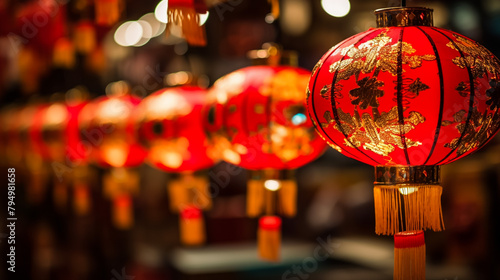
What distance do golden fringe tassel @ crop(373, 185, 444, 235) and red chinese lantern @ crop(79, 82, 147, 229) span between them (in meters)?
1.55

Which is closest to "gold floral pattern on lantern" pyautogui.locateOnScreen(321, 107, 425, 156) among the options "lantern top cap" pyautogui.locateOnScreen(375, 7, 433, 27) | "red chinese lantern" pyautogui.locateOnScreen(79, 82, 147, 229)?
"lantern top cap" pyautogui.locateOnScreen(375, 7, 433, 27)

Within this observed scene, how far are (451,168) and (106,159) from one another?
185 cm

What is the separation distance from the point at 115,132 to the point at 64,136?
75cm

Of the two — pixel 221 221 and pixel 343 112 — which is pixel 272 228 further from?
pixel 221 221

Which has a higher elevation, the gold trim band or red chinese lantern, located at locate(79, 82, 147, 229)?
red chinese lantern, located at locate(79, 82, 147, 229)

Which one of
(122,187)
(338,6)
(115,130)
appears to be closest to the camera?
(115,130)

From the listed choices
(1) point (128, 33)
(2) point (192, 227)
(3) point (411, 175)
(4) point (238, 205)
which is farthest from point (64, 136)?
(1) point (128, 33)

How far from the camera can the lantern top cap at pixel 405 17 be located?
1.54m

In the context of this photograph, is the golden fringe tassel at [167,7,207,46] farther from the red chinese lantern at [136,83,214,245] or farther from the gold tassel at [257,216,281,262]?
the gold tassel at [257,216,281,262]

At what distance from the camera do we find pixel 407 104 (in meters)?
1.41

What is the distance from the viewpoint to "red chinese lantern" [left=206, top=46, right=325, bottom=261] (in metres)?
2.04

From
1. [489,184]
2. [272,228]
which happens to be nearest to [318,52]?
[489,184]

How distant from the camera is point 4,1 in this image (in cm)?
386

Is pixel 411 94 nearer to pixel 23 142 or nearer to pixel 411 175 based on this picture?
pixel 411 175
